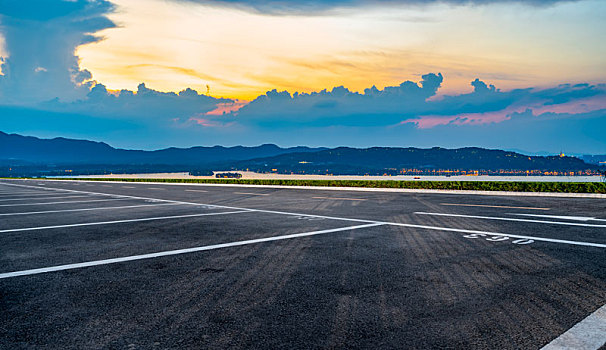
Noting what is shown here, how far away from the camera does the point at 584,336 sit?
4.04 metres

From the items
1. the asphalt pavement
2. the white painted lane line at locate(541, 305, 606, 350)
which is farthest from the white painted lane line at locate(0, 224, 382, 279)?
the white painted lane line at locate(541, 305, 606, 350)

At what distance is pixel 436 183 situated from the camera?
27750 mm

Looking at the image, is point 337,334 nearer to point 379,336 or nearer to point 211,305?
point 379,336

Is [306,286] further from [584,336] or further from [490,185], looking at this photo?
[490,185]

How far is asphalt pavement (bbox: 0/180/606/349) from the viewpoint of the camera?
4.10 meters

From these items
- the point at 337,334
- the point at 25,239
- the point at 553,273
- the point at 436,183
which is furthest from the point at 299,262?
the point at 436,183

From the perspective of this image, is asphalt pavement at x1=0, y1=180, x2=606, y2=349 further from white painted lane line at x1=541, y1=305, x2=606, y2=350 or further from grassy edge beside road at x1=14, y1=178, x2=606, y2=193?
grassy edge beside road at x1=14, y1=178, x2=606, y2=193

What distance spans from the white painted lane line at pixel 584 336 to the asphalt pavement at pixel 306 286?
18 millimetres

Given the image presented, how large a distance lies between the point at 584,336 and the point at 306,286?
3.26 metres

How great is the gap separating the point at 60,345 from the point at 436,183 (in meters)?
26.5

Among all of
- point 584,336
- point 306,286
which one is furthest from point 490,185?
point 584,336

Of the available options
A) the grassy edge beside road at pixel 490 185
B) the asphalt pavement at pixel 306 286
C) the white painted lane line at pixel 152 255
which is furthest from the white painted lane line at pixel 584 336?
the grassy edge beside road at pixel 490 185

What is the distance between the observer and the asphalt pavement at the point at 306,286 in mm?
4098

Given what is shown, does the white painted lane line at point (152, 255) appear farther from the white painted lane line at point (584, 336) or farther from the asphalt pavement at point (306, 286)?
the white painted lane line at point (584, 336)
